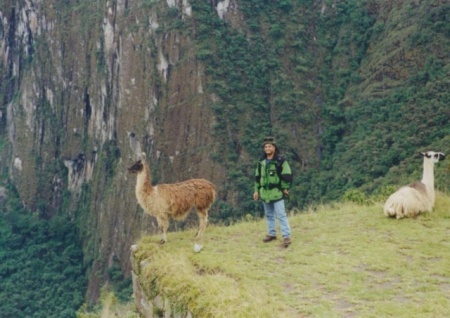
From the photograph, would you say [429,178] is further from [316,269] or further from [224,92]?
[224,92]

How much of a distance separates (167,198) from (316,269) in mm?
2409

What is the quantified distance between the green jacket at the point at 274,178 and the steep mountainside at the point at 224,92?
28.9 metres

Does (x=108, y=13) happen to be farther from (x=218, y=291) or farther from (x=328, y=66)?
(x=218, y=291)

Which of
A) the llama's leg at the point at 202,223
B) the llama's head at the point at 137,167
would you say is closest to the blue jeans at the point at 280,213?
the llama's leg at the point at 202,223

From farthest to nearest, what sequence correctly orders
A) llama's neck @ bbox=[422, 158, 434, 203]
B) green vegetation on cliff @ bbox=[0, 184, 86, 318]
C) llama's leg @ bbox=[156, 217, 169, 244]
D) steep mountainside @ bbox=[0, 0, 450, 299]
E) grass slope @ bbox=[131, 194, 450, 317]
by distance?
steep mountainside @ bbox=[0, 0, 450, 299] < green vegetation on cliff @ bbox=[0, 184, 86, 318] < llama's neck @ bbox=[422, 158, 434, 203] < llama's leg @ bbox=[156, 217, 169, 244] < grass slope @ bbox=[131, 194, 450, 317]

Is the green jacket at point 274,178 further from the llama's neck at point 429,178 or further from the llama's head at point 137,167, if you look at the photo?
the llama's neck at point 429,178

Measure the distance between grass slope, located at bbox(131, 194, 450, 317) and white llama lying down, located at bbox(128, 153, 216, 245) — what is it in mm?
318

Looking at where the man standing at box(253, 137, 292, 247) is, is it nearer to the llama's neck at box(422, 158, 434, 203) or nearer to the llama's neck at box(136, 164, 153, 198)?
the llama's neck at box(136, 164, 153, 198)

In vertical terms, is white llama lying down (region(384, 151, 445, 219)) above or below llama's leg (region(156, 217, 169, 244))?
above

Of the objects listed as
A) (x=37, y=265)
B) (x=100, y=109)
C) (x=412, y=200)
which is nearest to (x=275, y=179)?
(x=412, y=200)

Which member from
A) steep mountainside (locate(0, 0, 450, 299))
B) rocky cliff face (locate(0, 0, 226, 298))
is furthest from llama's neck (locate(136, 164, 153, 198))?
rocky cliff face (locate(0, 0, 226, 298))

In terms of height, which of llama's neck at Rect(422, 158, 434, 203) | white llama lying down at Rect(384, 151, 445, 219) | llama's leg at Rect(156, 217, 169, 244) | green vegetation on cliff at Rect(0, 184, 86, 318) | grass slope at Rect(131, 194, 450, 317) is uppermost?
llama's neck at Rect(422, 158, 434, 203)

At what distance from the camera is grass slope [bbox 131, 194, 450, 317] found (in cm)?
511

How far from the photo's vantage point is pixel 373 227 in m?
7.94
